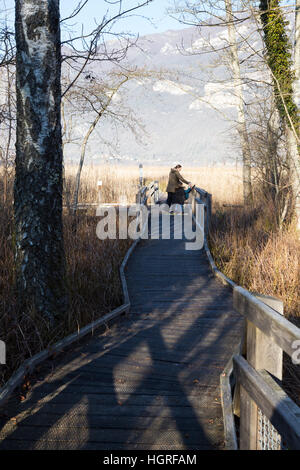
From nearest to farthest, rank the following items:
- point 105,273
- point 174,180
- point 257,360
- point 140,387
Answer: point 257,360
point 140,387
point 105,273
point 174,180

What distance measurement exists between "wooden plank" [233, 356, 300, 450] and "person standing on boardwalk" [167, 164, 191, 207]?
10.9 meters

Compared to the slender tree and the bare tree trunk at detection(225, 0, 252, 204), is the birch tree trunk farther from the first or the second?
the bare tree trunk at detection(225, 0, 252, 204)

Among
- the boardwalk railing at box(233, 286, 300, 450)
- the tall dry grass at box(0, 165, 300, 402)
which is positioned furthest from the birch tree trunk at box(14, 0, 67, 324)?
the boardwalk railing at box(233, 286, 300, 450)

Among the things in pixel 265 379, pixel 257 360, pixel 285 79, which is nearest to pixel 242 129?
pixel 285 79

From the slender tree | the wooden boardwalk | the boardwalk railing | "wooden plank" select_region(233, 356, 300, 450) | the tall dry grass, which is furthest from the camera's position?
the slender tree

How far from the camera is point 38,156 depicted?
4.51 meters

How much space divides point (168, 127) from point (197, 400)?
133 m

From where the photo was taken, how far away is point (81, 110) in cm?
1397

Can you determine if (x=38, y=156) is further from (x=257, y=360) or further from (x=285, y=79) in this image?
(x=285, y=79)

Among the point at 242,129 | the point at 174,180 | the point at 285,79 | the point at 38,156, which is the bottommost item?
the point at 38,156

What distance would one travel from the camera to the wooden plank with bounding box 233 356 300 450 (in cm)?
199

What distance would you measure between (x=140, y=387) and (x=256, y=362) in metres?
1.47

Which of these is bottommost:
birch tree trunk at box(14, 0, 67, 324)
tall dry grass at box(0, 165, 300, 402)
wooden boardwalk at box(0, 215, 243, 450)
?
wooden boardwalk at box(0, 215, 243, 450)

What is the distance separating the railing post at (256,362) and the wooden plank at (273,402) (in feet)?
0.20
